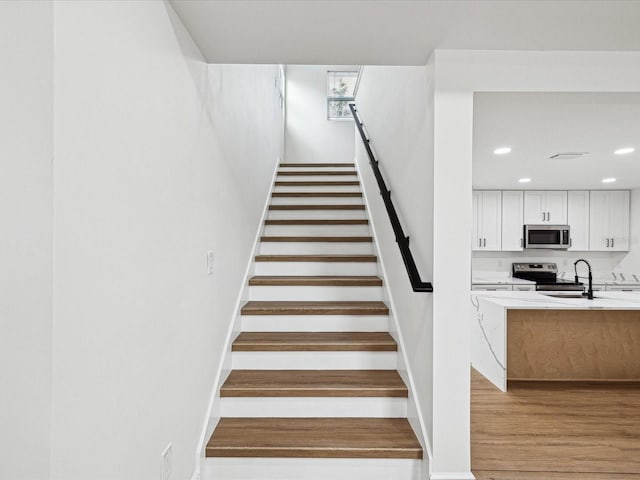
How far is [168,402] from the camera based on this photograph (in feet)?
4.80

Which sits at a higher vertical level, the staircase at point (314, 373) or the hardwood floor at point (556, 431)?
the staircase at point (314, 373)

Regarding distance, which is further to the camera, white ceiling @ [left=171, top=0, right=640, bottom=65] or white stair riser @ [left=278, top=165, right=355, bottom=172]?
white stair riser @ [left=278, top=165, right=355, bottom=172]

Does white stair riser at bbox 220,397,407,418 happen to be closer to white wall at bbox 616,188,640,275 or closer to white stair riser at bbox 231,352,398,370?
white stair riser at bbox 231,352,398,370

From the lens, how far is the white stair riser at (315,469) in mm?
1890

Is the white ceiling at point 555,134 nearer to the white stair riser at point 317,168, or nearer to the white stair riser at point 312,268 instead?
the white stair riser at point 312,268

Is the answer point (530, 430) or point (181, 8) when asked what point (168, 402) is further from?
point (530, 430)

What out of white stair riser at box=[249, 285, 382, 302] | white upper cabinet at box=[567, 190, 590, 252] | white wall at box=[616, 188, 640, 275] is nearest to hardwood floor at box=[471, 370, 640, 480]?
white stair riser at box=[249, 285, 382, 302]

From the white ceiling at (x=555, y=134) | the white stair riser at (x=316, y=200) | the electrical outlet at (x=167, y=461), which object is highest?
the white ceiling at (x=555, y=134)

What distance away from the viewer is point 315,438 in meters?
1.96

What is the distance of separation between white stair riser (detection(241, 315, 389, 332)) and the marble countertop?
137 cm

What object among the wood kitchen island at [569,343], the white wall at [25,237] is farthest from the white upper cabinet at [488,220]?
the white wall at [25,237]

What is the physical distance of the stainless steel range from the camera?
5.67 meters

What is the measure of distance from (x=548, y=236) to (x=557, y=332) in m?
3.10

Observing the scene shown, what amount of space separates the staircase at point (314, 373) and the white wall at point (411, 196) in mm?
213
